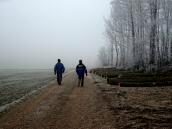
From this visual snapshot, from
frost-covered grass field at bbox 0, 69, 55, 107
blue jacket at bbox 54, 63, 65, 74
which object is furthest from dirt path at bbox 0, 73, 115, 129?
blue jacket at bbox 54, 63, 65, 74

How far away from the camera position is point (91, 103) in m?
14.2

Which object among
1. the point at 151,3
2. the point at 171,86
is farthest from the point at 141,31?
the point at 171,86

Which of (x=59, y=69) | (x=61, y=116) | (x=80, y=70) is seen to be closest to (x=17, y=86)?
(x=59, y=69)

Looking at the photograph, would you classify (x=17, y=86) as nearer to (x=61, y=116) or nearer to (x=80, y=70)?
(x=80, y=70)

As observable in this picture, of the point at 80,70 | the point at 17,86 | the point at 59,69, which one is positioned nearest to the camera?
the point at 80,70

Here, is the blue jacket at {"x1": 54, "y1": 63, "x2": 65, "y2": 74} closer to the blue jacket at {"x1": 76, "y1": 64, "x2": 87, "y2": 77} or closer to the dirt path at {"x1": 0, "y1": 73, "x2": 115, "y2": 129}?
the blue jacket at {"x1": 76, "y1": 64, "x2": 87, "y2": 77}

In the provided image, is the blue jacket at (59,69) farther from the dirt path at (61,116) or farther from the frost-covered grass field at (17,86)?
the dirt path at (61,116)

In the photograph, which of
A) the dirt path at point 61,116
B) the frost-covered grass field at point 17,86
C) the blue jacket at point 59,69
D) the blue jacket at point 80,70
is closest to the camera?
the dirt path at point 61,116

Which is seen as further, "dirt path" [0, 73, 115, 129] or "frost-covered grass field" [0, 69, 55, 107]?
"frost-covered grass field" [0, 69, 55, 107]

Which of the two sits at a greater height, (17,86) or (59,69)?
(59,69)

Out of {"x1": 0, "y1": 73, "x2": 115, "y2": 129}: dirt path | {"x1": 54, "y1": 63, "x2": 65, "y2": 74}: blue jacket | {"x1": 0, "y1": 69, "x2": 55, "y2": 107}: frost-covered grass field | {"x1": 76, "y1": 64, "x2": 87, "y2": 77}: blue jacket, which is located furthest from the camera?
{"x1": 54, "y1": 63, "x2": 65, "y2": 74}: blue jacket

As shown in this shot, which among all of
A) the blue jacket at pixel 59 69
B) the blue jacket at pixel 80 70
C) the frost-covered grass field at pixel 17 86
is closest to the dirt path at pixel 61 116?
the frost-covered grass field at pixel 17 86

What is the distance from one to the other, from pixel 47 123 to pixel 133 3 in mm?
33068

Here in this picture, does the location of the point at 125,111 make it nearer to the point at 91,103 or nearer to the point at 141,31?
the point at 91,103
